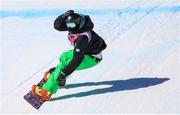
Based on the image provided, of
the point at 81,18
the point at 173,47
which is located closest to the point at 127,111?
the point at 81,18

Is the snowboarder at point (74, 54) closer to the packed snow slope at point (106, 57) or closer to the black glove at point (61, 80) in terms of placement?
the black glove at point (61, 80)

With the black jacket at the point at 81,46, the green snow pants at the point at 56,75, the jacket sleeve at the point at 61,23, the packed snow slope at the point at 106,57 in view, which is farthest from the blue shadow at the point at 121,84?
the jacket sleeve at the point at 61,23

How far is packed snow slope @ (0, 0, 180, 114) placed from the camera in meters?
6.57

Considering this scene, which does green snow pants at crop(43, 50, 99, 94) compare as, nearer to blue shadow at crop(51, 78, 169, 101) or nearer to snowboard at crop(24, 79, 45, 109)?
snowboard at crop(24, 79, 45, 109)

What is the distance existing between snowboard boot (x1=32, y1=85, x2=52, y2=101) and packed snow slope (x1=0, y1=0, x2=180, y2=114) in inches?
3.1

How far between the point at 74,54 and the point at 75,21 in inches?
12.5

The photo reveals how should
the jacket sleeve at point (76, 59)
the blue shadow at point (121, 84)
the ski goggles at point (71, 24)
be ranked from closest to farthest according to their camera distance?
1. the jacket sleeve at point (76, 59)
2. the ski goggles at point (71, 24)
3. the blue shadow at point (121, 84)

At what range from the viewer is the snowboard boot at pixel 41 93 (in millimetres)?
A: 6613

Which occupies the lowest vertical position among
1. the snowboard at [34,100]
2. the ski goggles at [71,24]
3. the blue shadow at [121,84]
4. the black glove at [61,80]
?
the blue shadow at [121,84]

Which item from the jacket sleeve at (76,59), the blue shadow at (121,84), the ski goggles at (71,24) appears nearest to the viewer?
the jacket sleeve at (76,59)

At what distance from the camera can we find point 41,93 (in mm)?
6641

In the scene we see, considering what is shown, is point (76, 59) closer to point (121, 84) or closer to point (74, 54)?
point (74, 54)

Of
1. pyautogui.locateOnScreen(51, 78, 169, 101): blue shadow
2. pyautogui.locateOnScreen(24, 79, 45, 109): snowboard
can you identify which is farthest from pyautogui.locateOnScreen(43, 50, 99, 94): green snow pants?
pyautogui.locateOnScreen(51, 78, 169, 101): blue shadow

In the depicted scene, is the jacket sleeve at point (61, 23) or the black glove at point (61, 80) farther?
the jacket sleeve at point (61, 23)
